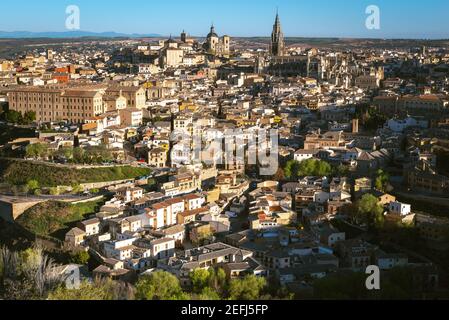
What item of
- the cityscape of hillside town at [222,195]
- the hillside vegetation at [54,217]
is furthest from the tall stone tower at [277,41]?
the hillside vegetation at [54,217]

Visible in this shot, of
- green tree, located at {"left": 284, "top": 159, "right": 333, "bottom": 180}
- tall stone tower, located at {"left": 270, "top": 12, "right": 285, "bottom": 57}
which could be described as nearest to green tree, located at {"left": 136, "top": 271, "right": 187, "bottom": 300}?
green tree, located at {"left": 284, "top": 159, "right": 333, "bottom": 180}

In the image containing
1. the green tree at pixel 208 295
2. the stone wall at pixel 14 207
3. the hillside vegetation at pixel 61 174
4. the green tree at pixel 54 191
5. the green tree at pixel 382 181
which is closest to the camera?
the green tree at pixel 208 295

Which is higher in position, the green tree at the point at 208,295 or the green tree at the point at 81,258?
the green tree at the point at 208,295

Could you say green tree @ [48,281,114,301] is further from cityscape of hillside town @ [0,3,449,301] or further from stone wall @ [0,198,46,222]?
stone wall @ [0,198,46,222]

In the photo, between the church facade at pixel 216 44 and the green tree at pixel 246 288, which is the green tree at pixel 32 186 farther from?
the church facade at pixel 216 44
